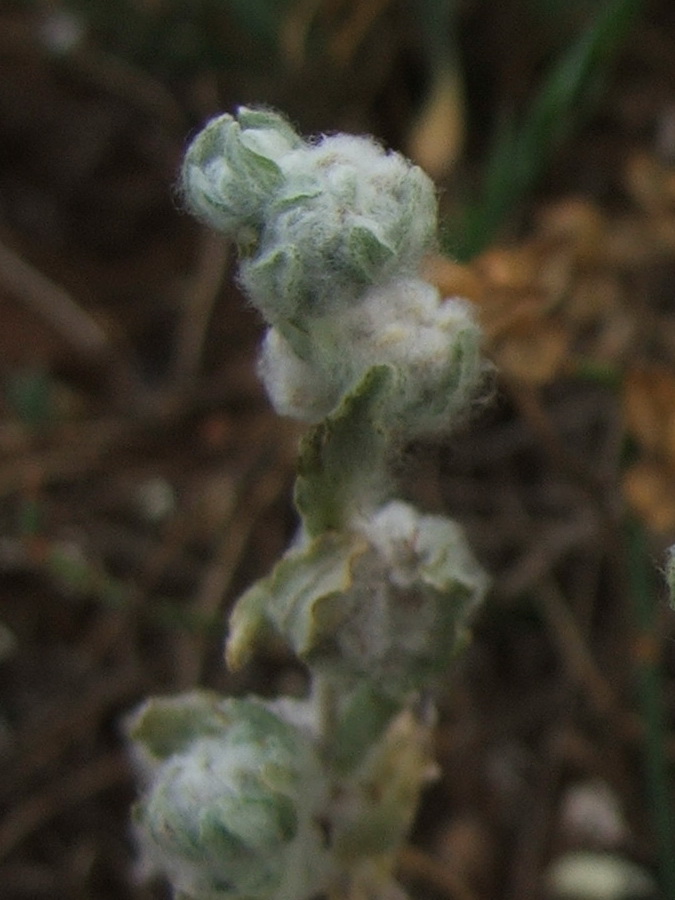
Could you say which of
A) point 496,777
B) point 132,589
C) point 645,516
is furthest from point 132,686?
point 645,516

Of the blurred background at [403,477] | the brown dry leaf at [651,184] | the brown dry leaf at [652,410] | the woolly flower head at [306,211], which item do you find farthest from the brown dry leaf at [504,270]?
the woolly flower head at [306,211]

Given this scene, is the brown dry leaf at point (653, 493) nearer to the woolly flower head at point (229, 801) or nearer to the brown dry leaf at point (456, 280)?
the brown dry leaf at point (456, 280)

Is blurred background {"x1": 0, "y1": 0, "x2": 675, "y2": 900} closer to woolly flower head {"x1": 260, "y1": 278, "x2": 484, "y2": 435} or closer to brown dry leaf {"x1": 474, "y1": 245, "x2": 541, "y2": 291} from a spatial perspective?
Answer: brown dry leaf {"x1": 474, "y1": 245, "x2": 541, "y2": 291}

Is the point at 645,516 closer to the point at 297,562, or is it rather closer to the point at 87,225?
the point at 297,562

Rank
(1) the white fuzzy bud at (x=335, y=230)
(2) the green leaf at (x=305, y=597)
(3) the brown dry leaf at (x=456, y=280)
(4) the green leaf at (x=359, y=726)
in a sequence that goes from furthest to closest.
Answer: (3) the brown dry leaf at (x=456, y=280)
(4) the green leaf at (x=359, y=726)
(2) the green leaf at (x=305, y=597)
(1) the white fuzzy bud at (x=335, y=230)

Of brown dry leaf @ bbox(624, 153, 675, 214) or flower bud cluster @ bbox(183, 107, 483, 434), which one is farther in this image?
brown dry leaf @ bbox(624, 153, 675, 214)

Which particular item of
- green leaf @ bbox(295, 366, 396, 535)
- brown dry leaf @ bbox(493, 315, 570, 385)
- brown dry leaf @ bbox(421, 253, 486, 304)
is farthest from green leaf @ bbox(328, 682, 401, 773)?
brown dry leaf @ bbox(493, 315, 570, 385)
